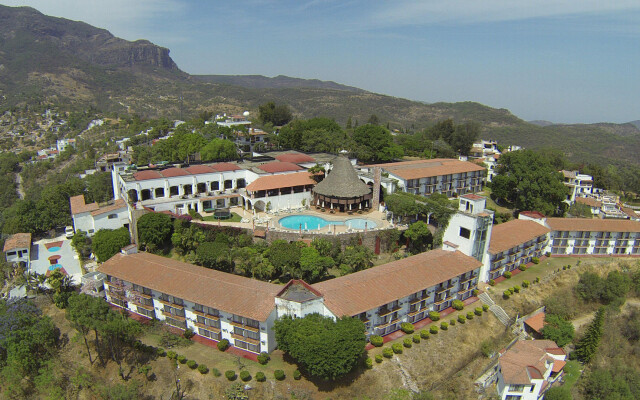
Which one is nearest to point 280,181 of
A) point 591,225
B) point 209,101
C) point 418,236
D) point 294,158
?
point 294,158

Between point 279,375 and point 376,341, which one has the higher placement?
point 376,341

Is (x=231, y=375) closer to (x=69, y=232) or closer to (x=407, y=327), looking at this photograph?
(x=407, y=327)

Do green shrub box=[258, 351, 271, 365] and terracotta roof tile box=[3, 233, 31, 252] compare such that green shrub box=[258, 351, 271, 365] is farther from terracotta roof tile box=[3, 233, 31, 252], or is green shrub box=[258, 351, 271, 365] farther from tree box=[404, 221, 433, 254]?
terracotta roof tile box=[3, 233, 31, 252]

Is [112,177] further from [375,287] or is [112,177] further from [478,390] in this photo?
[478,390]

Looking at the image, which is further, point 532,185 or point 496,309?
point 532,185

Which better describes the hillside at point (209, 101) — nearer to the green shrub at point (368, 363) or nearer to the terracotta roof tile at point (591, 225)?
the terracotta roof tile at point (591, 225)

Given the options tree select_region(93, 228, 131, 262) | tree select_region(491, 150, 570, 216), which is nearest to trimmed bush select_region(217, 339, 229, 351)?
tree select_region(93, 228, 131, 262)
